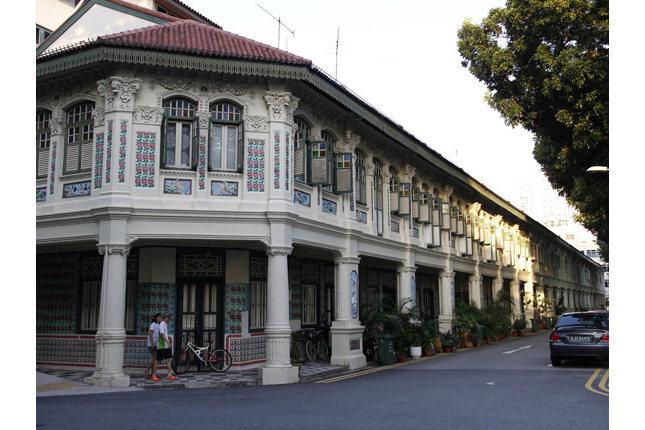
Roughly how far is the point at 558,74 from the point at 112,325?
1277 centimetres

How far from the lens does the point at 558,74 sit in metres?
16.4

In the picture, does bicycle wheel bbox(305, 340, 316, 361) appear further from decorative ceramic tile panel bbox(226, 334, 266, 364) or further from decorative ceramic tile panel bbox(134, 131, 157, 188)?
decorative ceramic tile panel bbox(134, 131, 157, 188)

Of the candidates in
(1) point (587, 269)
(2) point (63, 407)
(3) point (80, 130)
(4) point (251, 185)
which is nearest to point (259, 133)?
(4) point (251, 185)

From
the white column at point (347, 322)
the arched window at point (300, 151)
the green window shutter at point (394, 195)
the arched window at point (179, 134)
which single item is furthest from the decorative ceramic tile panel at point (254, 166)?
the green window shutter at point (394, 195)

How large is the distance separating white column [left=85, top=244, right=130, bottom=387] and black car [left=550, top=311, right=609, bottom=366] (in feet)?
36.1

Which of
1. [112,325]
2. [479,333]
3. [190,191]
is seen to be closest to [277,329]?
[112,325]

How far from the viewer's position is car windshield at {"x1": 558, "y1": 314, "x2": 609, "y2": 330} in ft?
55.5

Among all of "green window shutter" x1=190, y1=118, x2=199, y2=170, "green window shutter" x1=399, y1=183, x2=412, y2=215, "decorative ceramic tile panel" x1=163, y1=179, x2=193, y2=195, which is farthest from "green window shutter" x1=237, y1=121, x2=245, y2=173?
"green window shutter" x1=399, y1=183, x2=412, y2=215

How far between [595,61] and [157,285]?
1276 cm

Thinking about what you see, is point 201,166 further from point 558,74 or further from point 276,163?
point 558,74

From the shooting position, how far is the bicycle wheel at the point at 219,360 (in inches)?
638

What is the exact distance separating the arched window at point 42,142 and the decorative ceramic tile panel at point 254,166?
5396mm

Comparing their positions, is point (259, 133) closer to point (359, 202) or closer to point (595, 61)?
point (359, 202)

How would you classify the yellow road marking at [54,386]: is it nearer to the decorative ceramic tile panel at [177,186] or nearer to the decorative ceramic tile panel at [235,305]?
the decorative ceramic tile panel at [235,305]
